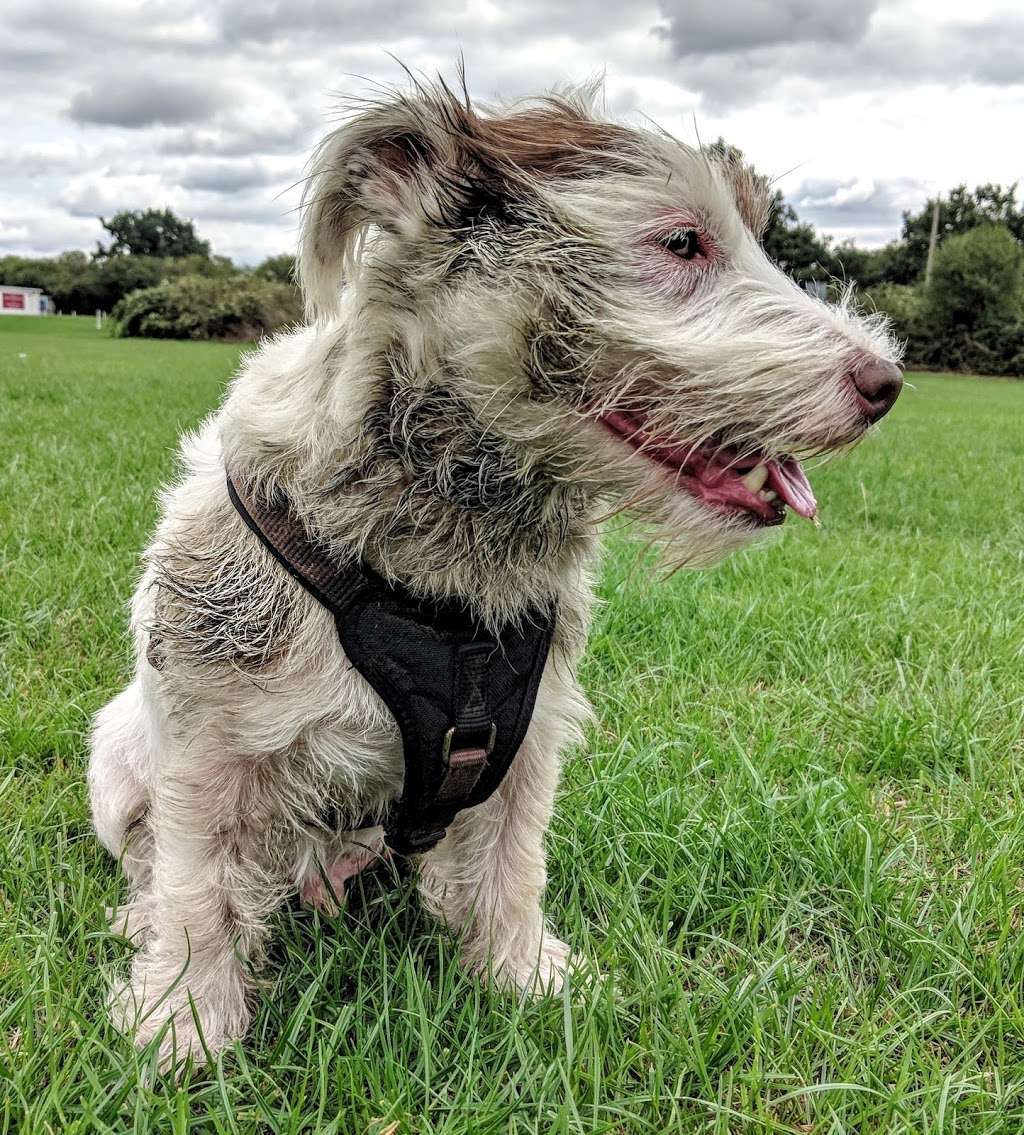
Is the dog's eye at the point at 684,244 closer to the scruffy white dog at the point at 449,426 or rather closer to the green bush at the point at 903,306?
the scruffy white dog at the point at 449,426

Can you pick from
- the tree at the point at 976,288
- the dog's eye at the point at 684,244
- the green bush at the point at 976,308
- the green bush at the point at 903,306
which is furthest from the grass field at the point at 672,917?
the tree at the point at 976,288

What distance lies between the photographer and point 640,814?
2.90 meters

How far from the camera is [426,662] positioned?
2.02 meters

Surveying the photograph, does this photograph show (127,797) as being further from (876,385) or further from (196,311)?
(196,311)

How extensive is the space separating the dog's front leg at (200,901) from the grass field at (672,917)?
10 cm

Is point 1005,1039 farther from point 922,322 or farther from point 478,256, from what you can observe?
point 922,322

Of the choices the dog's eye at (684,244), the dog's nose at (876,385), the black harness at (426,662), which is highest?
the dog's eye at (684,244)

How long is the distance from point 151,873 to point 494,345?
1.70 meters

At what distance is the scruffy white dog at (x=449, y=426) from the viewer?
187cm

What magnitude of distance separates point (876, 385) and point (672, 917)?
1526 millimetres

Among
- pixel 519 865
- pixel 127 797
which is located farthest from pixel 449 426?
pixel 127 797

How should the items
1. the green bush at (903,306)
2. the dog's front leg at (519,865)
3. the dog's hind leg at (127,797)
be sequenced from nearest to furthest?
the dog's front leg at (519,865) → the dog's hind leg at (127,797) → the green bush at (903,306)

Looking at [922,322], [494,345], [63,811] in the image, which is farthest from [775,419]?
[922,322]

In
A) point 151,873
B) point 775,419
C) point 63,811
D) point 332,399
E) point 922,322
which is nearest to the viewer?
point 775,419
